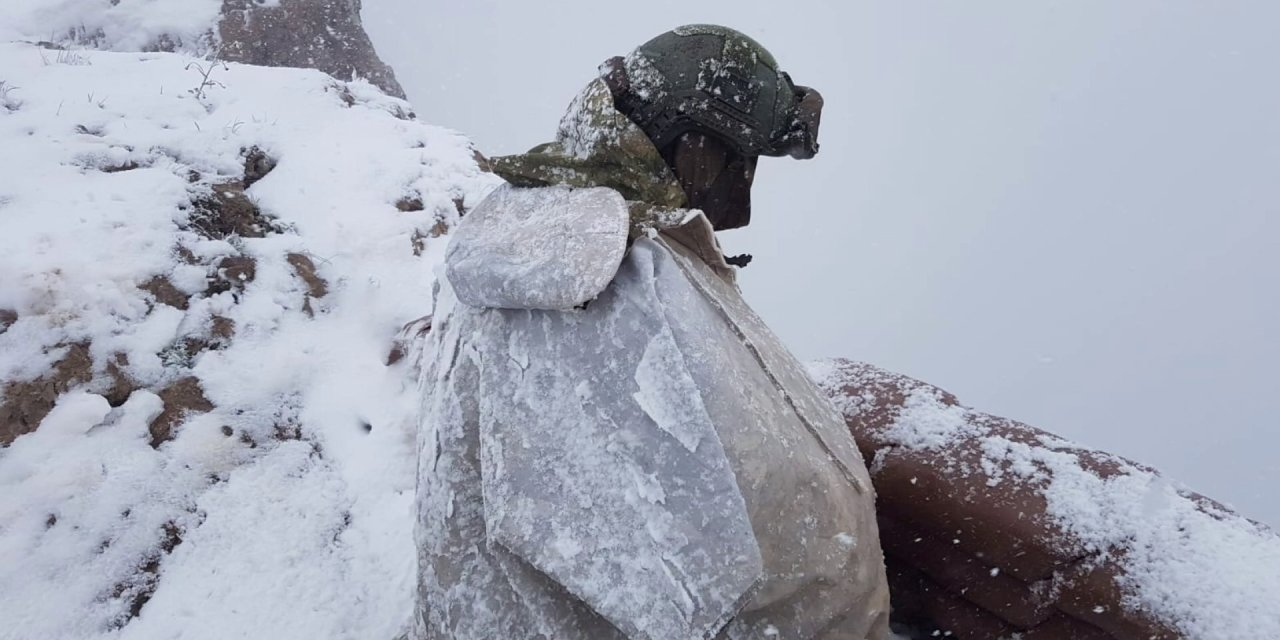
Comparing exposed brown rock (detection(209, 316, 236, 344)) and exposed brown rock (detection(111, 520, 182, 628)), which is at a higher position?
exposed brown rock (detection(209, 316, 236, 344))

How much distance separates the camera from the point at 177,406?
8.84ft

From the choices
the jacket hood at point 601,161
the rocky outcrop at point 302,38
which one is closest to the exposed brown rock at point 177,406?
Answer: the jacket hood at point 601,161

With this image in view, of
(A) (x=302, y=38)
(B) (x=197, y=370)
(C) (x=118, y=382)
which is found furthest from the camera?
(A) (x=302, y=38)

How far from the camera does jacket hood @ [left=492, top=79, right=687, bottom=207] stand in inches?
59.3

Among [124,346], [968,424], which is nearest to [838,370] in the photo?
[968,424]

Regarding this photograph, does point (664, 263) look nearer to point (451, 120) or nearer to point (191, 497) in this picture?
point (191, 497)

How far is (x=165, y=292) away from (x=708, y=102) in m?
2.70

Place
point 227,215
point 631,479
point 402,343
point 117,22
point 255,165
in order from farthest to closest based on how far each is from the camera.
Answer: point 117,22 < point 255,165 < point 227,215 < point 402,343 < point 631,479

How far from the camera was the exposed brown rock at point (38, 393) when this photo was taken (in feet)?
7.64

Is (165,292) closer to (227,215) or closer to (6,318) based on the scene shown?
(6,318)

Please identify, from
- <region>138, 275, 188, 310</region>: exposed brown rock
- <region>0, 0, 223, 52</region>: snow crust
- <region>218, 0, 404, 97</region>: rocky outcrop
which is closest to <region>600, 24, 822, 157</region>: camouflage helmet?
<region>138, 275, 188, 310</region>: exposed brown rock

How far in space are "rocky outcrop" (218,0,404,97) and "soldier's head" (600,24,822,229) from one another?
844 centimetres

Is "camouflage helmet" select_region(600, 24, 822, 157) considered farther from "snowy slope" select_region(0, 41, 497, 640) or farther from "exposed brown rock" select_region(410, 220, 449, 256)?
"exposed brown rock" select_region(410, 220, 449, 256)

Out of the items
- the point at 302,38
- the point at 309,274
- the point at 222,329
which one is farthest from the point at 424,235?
the point at 302,38
